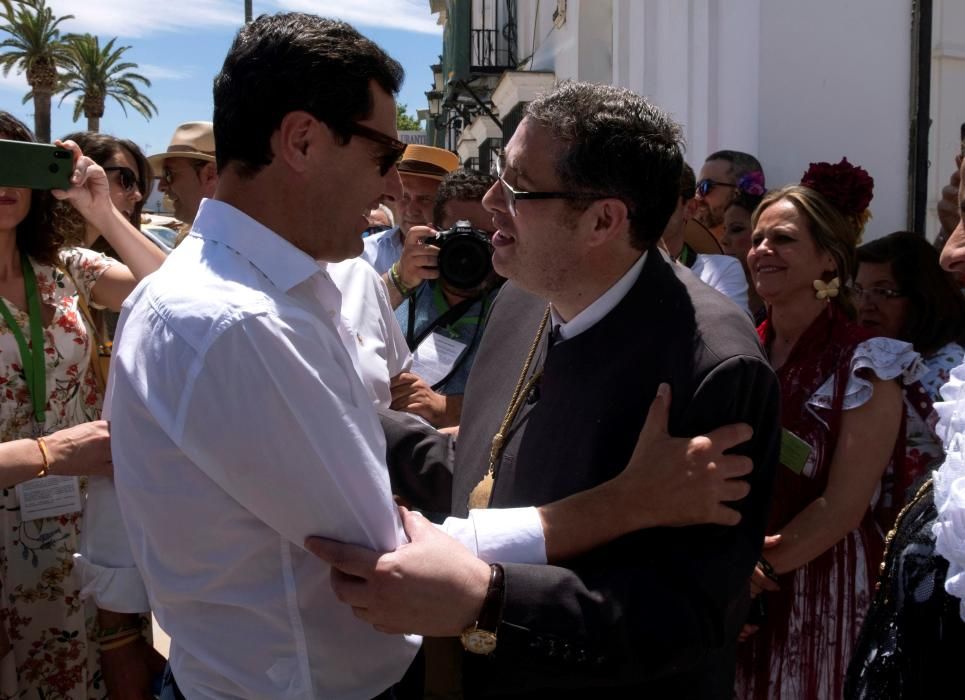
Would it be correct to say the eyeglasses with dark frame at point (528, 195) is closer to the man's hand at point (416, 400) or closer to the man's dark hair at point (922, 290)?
the man's hand at point (416, 400)

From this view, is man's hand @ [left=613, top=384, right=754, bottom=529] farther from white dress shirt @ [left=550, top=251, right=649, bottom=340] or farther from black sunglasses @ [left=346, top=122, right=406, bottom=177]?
black sunglasses @ [left=346, top=122, right=406, bottom=177]

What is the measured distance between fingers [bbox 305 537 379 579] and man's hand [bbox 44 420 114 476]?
1.19 metres

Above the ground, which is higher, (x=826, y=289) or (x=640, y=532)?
(x=826, y=289)

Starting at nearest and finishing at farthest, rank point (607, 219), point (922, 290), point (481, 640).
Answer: point (481, 640)
point (607, 219)
point (922, 290)

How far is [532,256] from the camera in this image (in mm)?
1930

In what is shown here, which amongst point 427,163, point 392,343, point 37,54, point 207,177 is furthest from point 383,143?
point 37,54

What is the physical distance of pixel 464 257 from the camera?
331 cm

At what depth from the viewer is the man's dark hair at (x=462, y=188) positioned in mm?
3832

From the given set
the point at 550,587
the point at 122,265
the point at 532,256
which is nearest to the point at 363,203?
the point at 532,256

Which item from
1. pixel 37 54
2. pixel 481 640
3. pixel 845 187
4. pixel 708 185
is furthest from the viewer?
pixel 37 54

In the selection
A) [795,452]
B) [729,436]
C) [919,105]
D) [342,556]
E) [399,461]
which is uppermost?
[919,105]

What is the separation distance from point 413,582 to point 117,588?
4.03ft

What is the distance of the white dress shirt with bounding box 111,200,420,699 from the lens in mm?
1376

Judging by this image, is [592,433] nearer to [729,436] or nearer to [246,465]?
[729,436]
